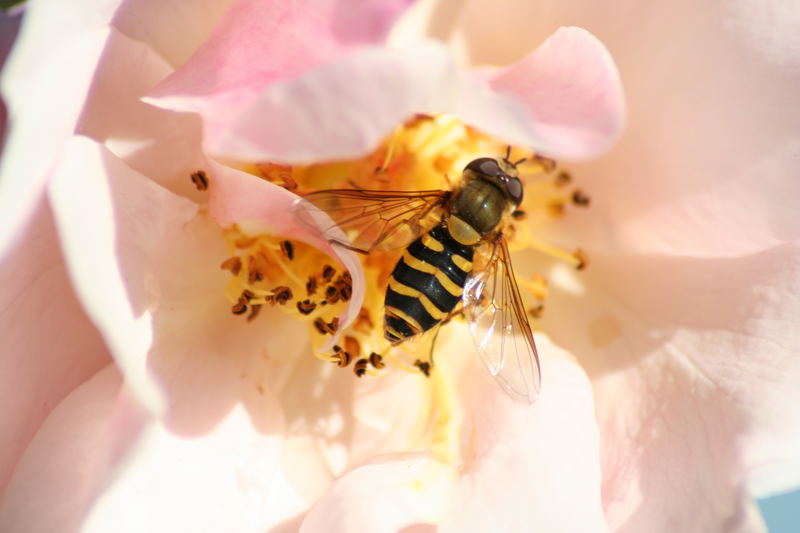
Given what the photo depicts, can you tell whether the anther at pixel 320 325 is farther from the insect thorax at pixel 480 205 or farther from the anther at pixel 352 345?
the insect thorax at pixel 480 205

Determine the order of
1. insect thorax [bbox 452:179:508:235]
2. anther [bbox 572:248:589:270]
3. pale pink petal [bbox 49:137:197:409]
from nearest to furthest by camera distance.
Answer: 1. pale pink petal [bbox 49:137:197:409]
2. insect thorax [bbox 452:179:508:235]
3. anther [bbox 572:248:589:270]

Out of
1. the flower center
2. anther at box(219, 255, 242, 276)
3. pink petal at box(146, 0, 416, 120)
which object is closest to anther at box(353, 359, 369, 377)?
the flower center

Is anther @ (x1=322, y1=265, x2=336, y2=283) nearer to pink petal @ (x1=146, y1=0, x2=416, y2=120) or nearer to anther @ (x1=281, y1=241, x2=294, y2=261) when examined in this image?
anther @ (x1=281, y1=241, x2=294, y2=261)

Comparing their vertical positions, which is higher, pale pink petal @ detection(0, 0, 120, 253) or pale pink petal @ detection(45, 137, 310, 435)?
pale pink petal @ detection(0, 0, 120, 253)

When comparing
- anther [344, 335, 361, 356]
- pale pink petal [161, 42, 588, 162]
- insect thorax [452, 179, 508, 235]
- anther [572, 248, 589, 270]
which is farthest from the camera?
anther [572, 248, 589, 270]

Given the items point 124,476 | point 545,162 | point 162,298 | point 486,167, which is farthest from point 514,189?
point 124,476

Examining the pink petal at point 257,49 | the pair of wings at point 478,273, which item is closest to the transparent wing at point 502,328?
the pair of wings at point 478,273
